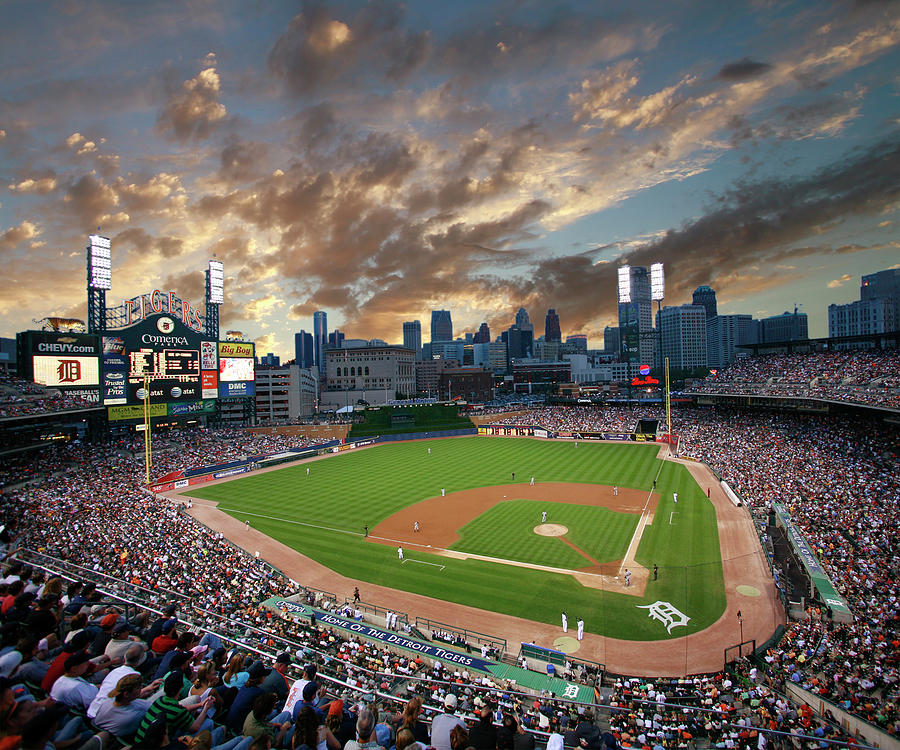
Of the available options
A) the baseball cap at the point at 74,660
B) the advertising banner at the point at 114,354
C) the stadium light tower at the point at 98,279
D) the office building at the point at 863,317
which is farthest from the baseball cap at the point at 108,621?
the office building at the point at 863,317

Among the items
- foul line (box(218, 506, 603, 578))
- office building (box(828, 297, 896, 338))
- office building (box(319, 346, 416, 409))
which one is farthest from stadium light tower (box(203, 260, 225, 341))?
office building (box(828, 297, 896, 338))

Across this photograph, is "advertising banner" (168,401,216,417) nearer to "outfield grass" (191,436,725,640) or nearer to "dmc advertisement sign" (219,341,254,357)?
"dmc advertisement sign" (219,341,254,357)

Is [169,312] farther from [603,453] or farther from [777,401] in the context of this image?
[777,401]

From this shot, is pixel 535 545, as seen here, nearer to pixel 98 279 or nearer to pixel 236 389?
pixel 236 389

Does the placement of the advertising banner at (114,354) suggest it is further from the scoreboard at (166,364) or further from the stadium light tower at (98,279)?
the stadium light tower at (98,279)

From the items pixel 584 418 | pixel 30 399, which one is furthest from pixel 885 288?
pixel 30 399
